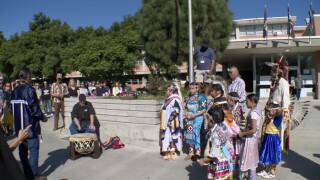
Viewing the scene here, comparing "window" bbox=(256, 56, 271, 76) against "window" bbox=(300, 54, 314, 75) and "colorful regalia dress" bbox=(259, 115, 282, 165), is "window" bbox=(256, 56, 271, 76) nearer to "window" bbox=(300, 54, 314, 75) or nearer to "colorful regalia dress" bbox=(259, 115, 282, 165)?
"window" bbox=(300, 54, 314, 75)

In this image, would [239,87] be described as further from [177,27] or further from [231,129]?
[177,27]

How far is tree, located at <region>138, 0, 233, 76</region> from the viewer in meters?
14.1

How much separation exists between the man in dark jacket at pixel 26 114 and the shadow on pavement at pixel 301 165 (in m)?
4.84

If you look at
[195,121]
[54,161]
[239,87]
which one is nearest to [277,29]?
[239,87]

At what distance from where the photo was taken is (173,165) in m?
6.46

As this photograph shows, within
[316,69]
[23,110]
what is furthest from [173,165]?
[316,69]

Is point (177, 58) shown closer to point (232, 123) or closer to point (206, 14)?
point (206, 14)

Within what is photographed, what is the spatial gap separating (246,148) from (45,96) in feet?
38.1

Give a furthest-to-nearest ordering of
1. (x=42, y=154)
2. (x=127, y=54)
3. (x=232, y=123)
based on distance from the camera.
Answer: (x=127, y=54) → (x=42, y=154) → (x=232, y=123)

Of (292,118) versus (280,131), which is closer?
(280,131)

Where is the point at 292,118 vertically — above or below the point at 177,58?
below

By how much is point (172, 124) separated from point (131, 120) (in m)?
1.73

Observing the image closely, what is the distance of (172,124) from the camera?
693 cm

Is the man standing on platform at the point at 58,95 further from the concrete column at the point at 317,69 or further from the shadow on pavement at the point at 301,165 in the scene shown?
the concrete column at the point at 317,69
